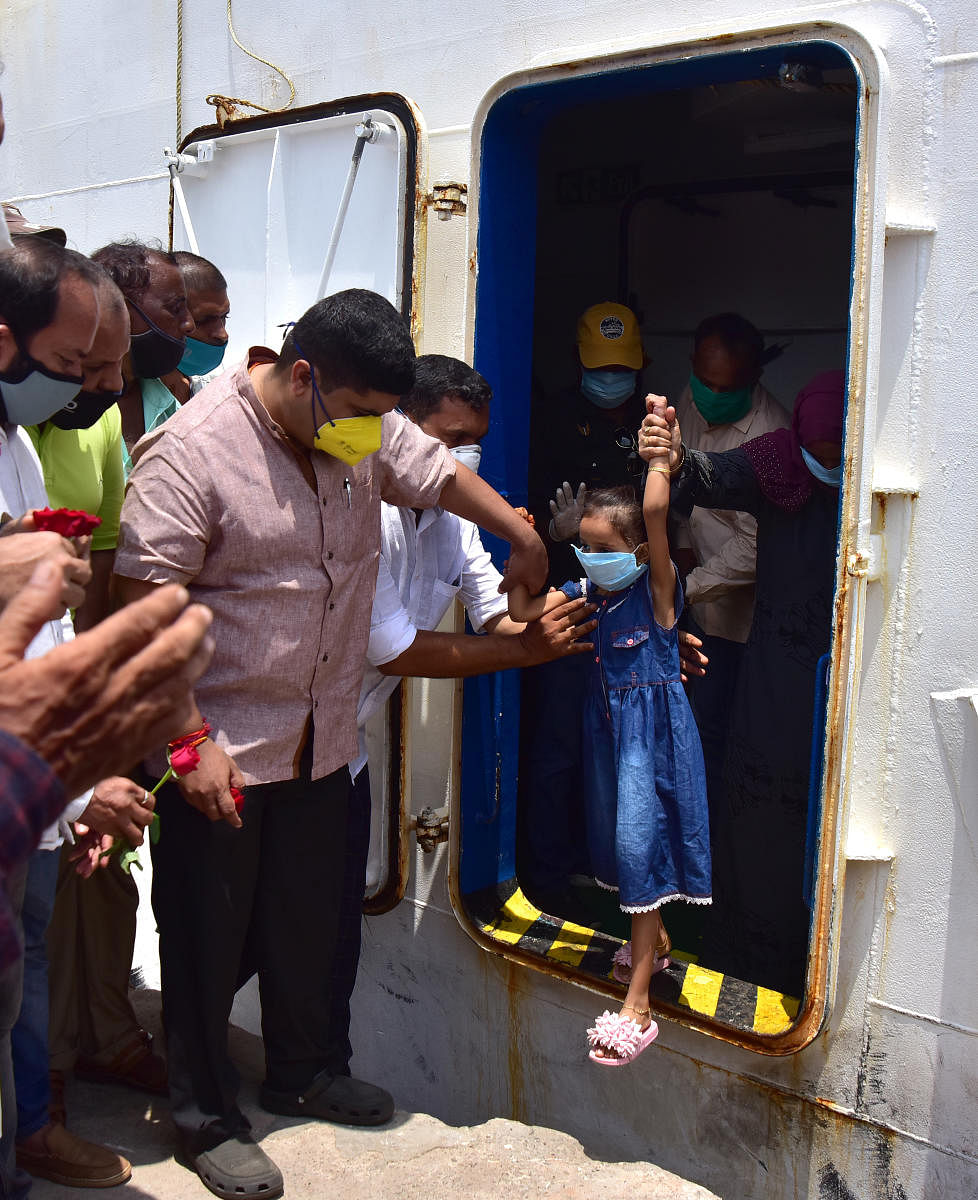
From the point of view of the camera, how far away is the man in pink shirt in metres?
2.37

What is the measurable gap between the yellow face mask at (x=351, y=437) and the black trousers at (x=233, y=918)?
74 cm

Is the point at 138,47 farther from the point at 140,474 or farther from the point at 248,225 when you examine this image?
the point at 140,474

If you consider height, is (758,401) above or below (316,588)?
above

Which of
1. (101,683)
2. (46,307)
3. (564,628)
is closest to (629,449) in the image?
(564,628)

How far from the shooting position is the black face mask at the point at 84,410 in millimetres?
2361

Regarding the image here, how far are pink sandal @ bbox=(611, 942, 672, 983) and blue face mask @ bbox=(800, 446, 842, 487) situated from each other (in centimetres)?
119

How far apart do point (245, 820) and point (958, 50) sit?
211cm

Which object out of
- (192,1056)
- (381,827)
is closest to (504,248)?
(381,827)

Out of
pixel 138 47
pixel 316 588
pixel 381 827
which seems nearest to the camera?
pixel 316 588

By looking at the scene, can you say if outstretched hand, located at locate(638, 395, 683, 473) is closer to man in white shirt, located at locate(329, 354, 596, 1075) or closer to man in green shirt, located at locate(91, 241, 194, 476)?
man in white shirt, located at locate(329, 354, 596, 1075)

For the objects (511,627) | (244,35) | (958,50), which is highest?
(244,35)

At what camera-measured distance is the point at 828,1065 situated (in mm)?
2553

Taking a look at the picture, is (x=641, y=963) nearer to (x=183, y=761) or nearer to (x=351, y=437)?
(x=183, y=761)

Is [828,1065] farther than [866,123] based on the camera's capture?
Yes
